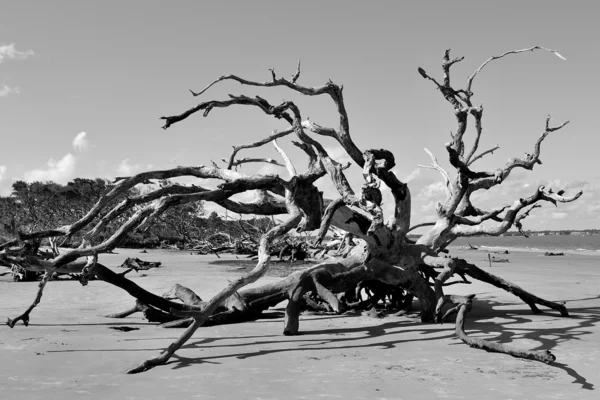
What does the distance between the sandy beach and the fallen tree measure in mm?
388

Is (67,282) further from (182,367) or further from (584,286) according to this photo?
(584,286)

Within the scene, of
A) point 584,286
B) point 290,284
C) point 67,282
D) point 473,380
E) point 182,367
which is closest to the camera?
point 473,380

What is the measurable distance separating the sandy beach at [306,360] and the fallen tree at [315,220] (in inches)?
15.3

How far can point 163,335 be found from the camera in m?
7.61

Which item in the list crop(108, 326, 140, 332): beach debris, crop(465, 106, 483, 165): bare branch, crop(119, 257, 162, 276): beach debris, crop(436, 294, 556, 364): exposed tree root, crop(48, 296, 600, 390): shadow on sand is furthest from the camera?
crop(119, 257, 162, 276): beach debris

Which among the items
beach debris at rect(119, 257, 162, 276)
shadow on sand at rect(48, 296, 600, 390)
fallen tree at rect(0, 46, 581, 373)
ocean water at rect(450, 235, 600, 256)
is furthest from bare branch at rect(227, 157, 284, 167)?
ocean water at rect(450, 235, 600, 256)

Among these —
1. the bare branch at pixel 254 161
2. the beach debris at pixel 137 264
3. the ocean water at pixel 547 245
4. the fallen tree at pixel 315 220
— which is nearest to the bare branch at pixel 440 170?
the fallen tree at pixel 315 220

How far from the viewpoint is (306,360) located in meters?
6.04

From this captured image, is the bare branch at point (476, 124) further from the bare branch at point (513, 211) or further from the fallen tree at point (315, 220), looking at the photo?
the bare branch at point (513, 211)

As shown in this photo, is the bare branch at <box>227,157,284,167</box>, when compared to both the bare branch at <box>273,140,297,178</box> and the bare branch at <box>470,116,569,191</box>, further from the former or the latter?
the bare branch at <box>470,116,569,191</box>

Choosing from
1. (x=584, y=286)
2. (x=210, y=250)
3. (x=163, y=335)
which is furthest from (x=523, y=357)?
(x=210, y=250)

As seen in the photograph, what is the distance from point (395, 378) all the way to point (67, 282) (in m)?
12.1

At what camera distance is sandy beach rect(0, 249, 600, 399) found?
4.79 meters

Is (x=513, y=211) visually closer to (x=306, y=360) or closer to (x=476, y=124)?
(x=476, y=124)
